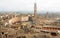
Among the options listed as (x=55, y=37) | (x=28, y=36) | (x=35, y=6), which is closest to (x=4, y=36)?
(x=28, y=36)

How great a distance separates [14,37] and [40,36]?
4.20ft

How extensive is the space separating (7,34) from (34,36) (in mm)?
1443

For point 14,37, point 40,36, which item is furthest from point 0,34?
point 40,36

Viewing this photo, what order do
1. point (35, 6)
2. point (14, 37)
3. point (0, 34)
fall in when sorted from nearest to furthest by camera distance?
point (14, 37)
point (0, 34)
point (35, 6)

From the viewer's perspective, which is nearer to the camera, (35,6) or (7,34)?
(7,34)

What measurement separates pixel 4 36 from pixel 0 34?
355mm

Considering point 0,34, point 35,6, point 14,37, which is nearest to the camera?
point 14,37

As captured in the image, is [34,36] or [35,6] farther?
[35,6]

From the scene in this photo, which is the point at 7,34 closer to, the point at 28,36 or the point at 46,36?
the point at 28,36

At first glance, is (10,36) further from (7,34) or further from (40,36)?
(40,36)

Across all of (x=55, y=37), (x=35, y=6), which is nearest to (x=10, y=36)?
(x=55, y=37)

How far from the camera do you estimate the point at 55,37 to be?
7113 mm

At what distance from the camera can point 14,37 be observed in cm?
694

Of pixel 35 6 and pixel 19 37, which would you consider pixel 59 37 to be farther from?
pixel 35 6
